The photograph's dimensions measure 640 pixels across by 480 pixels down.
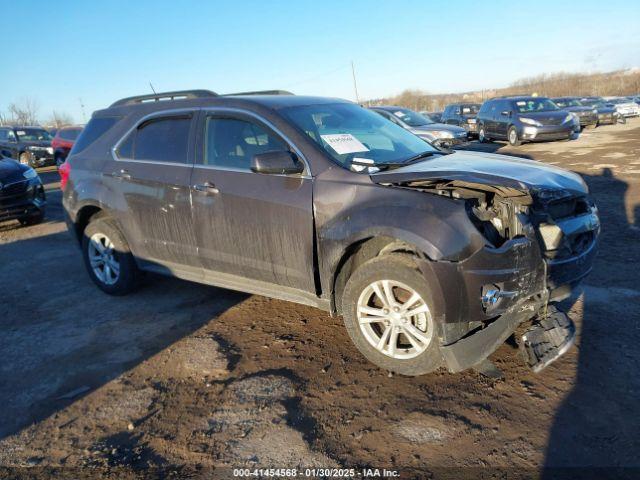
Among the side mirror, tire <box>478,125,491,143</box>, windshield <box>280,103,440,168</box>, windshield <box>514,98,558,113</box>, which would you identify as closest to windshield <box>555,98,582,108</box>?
tire <box>478,125,491,143</box>

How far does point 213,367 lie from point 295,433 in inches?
40.2

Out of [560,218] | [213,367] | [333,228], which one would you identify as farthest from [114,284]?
[560,218]

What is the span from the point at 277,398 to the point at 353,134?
2149mm

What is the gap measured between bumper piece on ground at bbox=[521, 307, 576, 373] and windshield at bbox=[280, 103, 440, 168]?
1563mm

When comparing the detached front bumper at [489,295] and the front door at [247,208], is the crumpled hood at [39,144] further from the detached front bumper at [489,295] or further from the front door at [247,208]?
the detached front bumper at [489,295]

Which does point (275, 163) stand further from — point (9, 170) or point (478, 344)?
point (9, 170)

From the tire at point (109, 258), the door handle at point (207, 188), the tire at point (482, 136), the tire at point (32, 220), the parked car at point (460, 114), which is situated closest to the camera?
the door handle at point (207, 188)

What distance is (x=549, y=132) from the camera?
16.1 metres

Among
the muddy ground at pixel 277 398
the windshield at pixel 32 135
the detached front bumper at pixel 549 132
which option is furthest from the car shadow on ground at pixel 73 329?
the windshield at pixel 32 135

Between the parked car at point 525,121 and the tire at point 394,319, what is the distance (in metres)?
15.1

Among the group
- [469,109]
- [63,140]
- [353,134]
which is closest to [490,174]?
[353,134]

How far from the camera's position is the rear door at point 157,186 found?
4.21 m

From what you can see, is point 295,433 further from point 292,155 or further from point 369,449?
point 292,155

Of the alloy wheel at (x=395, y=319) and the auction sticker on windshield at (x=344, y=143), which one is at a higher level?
the auction sticker on windshield at (x=344, y=143)
